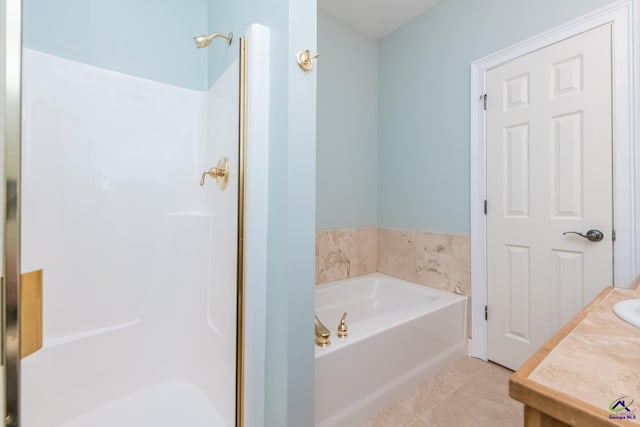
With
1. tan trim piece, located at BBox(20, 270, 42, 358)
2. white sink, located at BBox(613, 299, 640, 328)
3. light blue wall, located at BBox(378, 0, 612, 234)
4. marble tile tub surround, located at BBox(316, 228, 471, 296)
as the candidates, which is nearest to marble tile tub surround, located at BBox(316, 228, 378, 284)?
marble tile tub surround, located at BBox(316, 228, 471, 296)

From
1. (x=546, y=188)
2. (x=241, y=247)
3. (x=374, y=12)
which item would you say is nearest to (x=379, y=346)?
(x=241, y=247)

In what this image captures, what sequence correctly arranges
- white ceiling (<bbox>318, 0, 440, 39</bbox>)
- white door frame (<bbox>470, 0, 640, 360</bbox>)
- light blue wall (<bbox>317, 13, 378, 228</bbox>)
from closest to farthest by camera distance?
white door frame (<bbox>470, 0, 640, 360</bbox>), white ceiling (<bbox>318, 0, 440, 39</bbox>), light blue wall (<bbox>317, 13, 378, 228</bbox>)

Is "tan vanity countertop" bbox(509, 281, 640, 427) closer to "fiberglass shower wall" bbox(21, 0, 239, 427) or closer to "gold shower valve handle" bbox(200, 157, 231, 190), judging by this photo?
"fiberglass shower wall" bbox(21, 0, 239, 427)

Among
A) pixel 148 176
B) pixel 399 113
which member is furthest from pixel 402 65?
pixel 148 176

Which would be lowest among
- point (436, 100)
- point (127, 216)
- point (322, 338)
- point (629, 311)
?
point (322, 338)

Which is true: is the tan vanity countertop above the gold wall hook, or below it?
below

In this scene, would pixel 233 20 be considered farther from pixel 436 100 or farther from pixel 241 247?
pixel 436 100

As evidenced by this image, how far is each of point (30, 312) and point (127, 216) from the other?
43.0 inches

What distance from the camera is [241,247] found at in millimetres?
1048

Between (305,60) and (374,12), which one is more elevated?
(374,12)

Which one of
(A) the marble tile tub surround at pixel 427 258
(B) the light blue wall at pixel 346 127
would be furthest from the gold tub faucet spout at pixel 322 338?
(A) the marble tile tub surround at pixel 427 258

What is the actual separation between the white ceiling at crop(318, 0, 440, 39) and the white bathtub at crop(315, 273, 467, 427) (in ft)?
7.00

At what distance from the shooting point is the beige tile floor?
1.36 meters

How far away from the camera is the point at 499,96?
1803 mm
